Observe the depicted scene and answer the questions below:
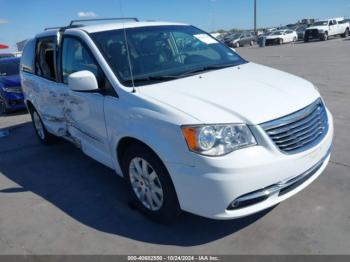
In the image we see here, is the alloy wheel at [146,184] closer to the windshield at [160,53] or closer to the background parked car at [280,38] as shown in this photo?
the windshield at [160,53]

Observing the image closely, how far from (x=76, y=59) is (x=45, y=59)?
5.25ft

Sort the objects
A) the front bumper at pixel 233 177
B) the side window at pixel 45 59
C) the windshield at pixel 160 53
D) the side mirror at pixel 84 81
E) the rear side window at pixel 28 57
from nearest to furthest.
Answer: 1. the front bumper at pixel 233 177
2. the side mirror at pixel 84 81
3. the windshield at pixel 160 53
4. the side window at pixel 45 59
5. the rear side window at pixel 28 57

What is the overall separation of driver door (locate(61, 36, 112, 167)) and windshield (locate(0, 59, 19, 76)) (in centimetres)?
701

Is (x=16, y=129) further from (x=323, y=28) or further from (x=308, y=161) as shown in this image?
(x=323, y=28)

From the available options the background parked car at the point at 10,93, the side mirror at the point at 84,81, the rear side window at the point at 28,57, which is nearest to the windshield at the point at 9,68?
the background parked car at the point at 10,93

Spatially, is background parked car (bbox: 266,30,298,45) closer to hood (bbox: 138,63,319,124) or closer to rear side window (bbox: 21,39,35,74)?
rear side window (bbox: 21,39,35,74)

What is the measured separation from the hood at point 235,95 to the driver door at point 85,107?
71 cm

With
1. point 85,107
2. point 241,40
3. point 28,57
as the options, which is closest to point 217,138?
point 85,107

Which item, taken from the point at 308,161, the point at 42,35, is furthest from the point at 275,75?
the point at 42,35

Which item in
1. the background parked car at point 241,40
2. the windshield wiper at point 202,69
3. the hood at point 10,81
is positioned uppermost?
the windshield wiper at point 202,69

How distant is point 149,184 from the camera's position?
3320mm

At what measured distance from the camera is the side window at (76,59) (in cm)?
381

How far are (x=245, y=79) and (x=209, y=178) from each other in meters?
1.30

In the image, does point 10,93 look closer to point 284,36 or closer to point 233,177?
point 233,177
